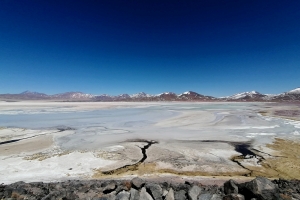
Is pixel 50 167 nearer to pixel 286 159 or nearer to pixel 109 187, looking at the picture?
pixel 109 187

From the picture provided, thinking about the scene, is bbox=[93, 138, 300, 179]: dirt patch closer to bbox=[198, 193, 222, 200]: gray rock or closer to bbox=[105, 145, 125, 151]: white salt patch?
bbox=[105, 145, 125, 151]: white salt patch

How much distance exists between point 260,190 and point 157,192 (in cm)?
275

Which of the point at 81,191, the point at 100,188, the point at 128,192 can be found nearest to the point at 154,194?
the point at 128,192

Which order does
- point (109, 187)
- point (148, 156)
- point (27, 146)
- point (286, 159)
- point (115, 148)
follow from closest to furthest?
point (109, 187), point (286, 159), point (148, 156), point (115, 148), point (27, 146)

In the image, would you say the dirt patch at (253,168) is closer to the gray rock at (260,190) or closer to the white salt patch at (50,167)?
the white salt patch at (50,167)

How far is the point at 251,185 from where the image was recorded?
16.5 ft

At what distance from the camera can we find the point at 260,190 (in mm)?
4805

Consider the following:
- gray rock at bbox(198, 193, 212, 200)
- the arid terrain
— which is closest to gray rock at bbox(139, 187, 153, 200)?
gray rock at bbox(198, 193, 212, 200)

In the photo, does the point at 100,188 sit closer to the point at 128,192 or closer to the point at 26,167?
the point at 128,192

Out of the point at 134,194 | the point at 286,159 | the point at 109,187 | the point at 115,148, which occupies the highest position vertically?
the point at 134,194

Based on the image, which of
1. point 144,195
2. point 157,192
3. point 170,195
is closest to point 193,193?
point 170,195

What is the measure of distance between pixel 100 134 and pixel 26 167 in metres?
7.70

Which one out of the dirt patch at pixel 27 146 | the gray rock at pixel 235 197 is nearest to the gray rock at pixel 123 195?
the gray rock at pixel 235 197

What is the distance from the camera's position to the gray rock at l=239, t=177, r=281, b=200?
4648 millimetres
